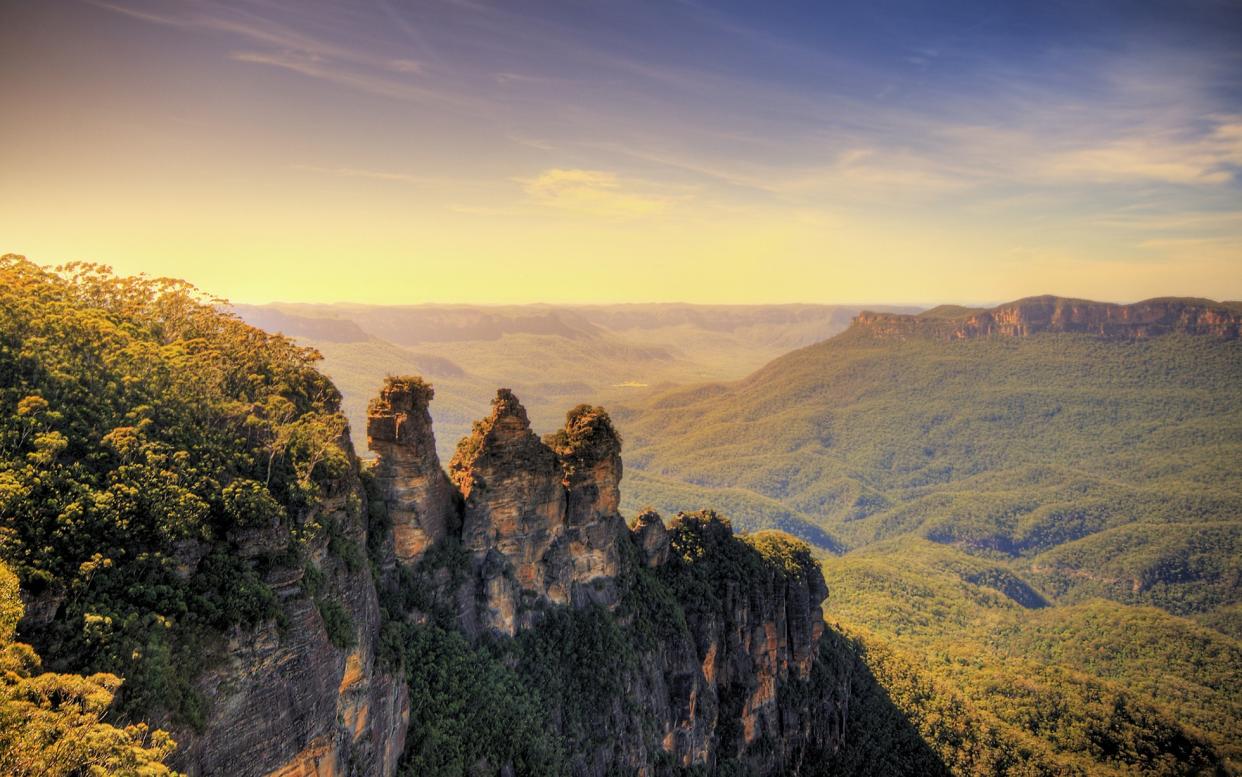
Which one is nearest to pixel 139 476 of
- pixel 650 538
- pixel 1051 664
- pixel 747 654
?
pixel 650 538

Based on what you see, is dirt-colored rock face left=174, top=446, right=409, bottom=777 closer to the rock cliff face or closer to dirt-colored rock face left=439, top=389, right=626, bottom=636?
the rock cliff face

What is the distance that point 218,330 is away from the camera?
96.5ft

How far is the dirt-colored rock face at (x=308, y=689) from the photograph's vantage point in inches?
698

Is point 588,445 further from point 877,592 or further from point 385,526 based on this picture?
point 877,592

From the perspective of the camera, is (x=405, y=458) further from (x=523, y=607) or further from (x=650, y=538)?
(x=650, y=538)

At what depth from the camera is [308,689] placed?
2038 cm

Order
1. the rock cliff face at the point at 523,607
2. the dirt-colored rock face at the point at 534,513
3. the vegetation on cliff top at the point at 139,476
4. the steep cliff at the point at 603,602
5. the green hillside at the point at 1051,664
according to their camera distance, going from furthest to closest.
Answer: the green hillside at the point at 1051,664
the dirt-colored rock face at the point at 534,513
the steep cliff at the point at 603,602
the rock cliff face at the point at 523,607
the vegetation on cliff top at the point at 139,476

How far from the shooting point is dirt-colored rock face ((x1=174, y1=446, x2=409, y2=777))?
17.7 metres

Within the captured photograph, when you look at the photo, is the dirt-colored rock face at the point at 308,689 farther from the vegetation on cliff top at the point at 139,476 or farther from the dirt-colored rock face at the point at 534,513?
the dirt-colored rock face at the point at 534,513

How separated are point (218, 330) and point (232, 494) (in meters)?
13.2

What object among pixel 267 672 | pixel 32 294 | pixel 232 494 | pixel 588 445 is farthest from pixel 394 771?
pixel 32 294

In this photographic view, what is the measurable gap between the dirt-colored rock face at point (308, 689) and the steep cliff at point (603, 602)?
4.63m

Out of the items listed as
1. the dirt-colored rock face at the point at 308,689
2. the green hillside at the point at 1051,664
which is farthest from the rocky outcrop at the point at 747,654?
the dirt-colored rock face at the point at 308,689

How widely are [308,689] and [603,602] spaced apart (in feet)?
80.5
